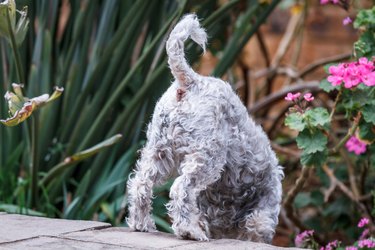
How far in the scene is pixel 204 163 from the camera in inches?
110

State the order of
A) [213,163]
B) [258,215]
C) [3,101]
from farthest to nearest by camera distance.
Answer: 1. [3,101]
2. [258,215]
3. [213,163]

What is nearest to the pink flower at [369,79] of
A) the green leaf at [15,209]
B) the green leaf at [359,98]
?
the green leaf at [359,98]

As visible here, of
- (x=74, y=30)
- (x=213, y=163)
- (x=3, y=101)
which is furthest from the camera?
(x=74, y=30)

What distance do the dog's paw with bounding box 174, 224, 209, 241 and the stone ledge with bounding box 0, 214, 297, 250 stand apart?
0.02m

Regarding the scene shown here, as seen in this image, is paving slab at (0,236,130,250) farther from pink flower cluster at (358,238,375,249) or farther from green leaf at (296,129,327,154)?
pink flower cluster at (358,238,375,249)

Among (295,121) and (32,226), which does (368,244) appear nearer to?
(295,121)

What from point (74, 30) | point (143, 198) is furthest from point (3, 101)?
point (143, 198)

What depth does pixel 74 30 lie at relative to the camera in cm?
460

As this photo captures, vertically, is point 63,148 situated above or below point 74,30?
below

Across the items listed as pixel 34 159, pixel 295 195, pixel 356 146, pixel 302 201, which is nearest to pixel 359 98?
pixel 356 146

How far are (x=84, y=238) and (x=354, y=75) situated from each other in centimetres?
136

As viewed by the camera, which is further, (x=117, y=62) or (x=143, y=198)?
(x=117, y=62)

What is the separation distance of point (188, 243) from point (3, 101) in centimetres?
183

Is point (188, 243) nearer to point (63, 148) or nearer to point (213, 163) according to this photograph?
point (213, 163)
